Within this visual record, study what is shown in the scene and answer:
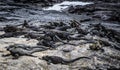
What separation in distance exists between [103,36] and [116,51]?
3377 millimetres

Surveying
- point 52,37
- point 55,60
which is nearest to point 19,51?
point 55,60

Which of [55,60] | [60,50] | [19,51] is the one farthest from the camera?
[60,50]

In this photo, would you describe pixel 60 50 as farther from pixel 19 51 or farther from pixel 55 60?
pixel 19 51

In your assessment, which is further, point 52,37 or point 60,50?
point 52,37

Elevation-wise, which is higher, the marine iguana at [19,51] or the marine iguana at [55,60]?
the marine iguana at [19,51]

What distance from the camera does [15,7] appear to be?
3450 centimetres

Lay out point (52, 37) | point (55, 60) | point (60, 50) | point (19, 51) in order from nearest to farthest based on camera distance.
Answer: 1. point (55, 60)
2. point (19, 51)
3. point (60, 50)
4. point (52, 37)

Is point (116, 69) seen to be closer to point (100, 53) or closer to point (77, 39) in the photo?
point (100, 53)

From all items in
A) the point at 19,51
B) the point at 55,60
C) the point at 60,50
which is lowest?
→ the point at 60,50

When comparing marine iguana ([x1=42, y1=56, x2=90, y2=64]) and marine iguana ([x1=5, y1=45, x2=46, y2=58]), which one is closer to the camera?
marine iguana ([x1=42, y1=56, x2=90, y2=64])

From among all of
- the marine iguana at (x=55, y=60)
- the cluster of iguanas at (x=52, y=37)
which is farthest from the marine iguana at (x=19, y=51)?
the marine iguana at (x=55, y=60)

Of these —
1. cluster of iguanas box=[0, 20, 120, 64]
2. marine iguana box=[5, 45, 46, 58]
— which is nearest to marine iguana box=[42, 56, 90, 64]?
cluster of iguanas box=[0, 20, 120, 64]

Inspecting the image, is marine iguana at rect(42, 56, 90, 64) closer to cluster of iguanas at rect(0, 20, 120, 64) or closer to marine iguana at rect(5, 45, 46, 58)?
cluster of iguanas at rect(0, 20, 120, 64)

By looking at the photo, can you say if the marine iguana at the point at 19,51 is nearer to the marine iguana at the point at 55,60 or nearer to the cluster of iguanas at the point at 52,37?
the cluster of iguanas at the point at 52,37
